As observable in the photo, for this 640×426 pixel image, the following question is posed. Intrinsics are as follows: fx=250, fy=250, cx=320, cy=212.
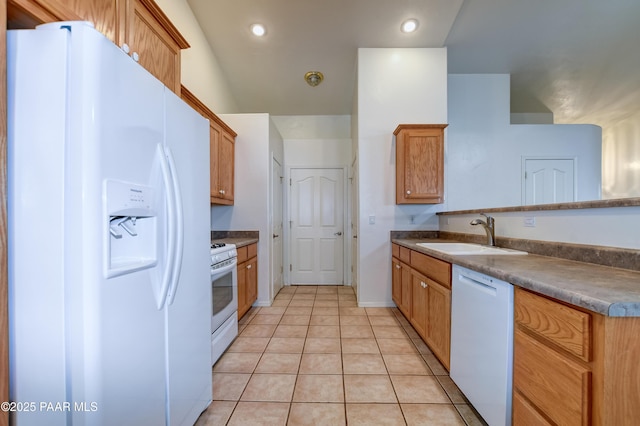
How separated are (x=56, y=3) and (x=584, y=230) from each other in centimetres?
248

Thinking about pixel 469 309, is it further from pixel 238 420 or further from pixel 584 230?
pixel 238 420

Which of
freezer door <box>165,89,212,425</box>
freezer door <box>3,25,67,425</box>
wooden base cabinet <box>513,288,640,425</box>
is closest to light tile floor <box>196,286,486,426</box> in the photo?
freezer door <box>165,89,212,425</box>

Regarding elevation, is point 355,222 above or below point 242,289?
above

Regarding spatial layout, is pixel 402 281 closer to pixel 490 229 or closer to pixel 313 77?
pixel 490 229

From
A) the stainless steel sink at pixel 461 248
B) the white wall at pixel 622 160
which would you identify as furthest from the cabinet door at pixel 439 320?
the white wall at pixel 622 160

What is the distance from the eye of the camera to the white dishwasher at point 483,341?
1.05 m

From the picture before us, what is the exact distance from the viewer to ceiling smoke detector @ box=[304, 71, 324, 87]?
3479 millimetres

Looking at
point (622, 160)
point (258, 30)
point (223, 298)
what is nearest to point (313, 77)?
point (258, 30)

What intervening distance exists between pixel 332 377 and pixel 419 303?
0.90m

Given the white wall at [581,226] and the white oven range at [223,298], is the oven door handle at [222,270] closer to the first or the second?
the white oven range at [223,298]

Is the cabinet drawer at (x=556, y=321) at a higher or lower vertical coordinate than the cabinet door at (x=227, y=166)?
lower

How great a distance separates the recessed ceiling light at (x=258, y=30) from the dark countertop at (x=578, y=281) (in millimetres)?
3166

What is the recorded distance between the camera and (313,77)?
3510 mm

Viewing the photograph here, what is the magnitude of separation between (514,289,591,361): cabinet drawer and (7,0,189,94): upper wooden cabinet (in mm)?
1978
